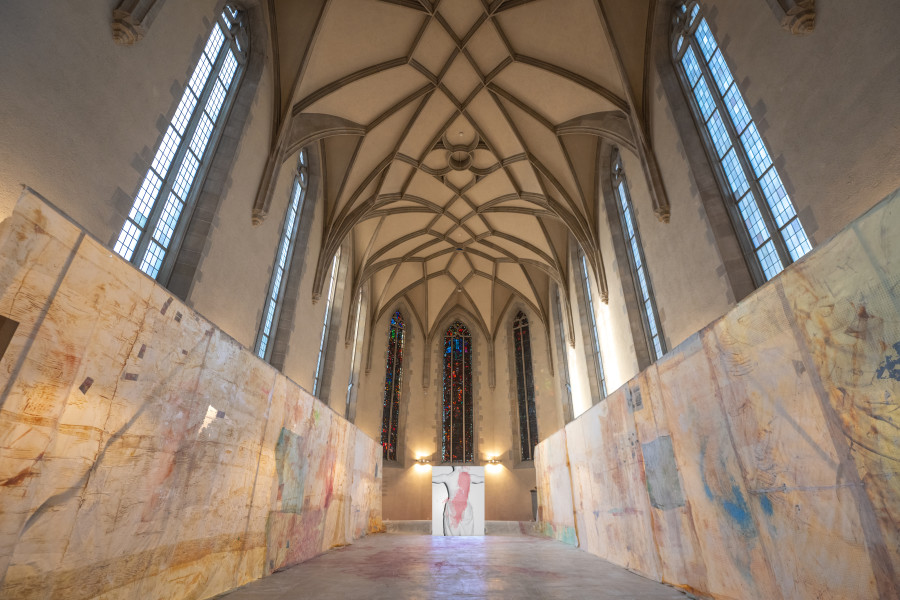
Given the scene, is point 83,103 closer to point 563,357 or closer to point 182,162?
point 182,162

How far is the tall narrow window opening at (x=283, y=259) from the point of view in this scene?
11156 mm

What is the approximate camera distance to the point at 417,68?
12.4 meters

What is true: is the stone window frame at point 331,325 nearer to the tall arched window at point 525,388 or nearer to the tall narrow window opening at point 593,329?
the tall narrow window opening at point 593,329

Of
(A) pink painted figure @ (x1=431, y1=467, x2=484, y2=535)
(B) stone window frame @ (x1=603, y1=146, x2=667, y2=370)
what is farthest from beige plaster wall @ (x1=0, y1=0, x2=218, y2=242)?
(A) pink painted figure @ (x1=431, y1=467, x2=484, y2=535)

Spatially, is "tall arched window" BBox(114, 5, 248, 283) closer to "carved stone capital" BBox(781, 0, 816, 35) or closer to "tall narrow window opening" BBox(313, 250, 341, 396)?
"tall narrow window opening" BBox(313, 250, 341, 396)

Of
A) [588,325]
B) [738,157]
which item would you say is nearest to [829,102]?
[738,157]

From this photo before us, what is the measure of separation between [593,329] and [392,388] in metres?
11.3

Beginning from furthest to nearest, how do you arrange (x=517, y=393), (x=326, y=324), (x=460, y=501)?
(x=517, y=393) < (x=326, y=324) < (x=460, y=501)

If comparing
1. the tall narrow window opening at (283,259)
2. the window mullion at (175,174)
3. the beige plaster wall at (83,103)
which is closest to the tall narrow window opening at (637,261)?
the tall narrow window opening at (283,259)

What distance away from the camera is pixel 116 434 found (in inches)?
133

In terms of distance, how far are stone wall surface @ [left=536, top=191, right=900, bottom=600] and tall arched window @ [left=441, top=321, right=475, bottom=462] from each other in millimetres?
17532

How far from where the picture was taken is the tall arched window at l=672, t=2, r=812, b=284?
22.6 feet

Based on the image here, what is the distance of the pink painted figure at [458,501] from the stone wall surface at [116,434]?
893cm

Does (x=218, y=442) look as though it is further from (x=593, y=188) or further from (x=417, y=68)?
(x=593, y=188)
